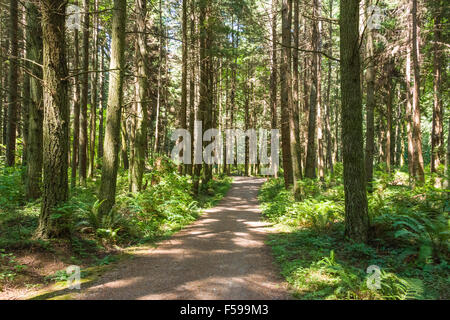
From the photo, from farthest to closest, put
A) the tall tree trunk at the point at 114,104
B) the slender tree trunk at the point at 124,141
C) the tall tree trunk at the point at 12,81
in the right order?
1. the slender tree trunk at the point at 124,141
2. the tall tree trunk at the point at 12,81
3. the tall tree trunk at the point at 114,104

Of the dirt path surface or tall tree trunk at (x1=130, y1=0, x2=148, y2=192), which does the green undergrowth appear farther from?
tall tree trunk at (x1=130, y1=0, x2=148, y2=192)

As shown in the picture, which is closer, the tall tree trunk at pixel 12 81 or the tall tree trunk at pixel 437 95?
the tall tree trunk at pixel 12 81

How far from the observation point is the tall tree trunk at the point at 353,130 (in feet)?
19.0

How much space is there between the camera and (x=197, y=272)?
470 cm

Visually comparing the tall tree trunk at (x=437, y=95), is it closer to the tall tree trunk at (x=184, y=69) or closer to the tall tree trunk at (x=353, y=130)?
the tall tree trunk at (x=353, y=130)

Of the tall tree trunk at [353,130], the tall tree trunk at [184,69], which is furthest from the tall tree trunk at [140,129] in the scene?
the tall tree trunk at [353,130]

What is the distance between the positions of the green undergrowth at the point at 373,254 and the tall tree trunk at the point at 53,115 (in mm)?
4961

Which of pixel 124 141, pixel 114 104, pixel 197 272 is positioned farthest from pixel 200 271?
pixel 124 141

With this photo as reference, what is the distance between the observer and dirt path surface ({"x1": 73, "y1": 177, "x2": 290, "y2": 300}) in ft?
12.8

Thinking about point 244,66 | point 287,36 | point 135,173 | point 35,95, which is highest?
point 244,66
